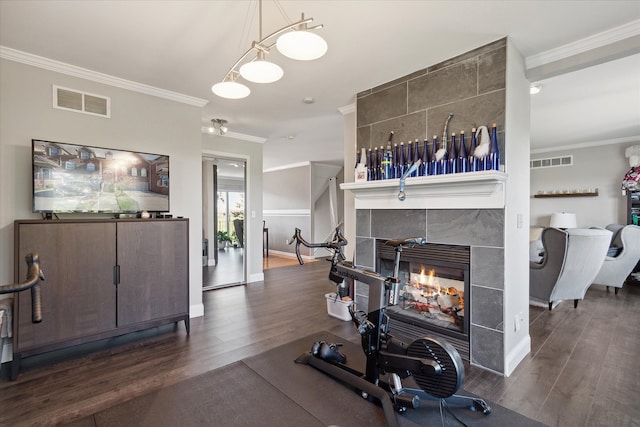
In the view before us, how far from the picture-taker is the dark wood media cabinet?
2338 millimetres

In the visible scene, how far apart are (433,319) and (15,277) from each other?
348 cm

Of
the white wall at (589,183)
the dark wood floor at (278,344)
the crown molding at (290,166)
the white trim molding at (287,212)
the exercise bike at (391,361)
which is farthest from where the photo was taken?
the white trim molding at (287,212)

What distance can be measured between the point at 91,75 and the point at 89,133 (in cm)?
55

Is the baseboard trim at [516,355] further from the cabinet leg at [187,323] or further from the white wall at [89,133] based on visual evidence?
the white wall at [89,133]

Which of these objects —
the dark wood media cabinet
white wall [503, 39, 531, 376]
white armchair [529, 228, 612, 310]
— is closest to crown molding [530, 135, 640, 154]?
white armchair [529, 228, 612, 310]

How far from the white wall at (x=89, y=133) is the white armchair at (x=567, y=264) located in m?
4.27

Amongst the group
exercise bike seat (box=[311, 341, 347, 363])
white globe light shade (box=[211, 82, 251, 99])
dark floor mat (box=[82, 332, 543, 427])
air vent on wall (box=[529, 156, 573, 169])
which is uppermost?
air vent on wall (box=[529, 156, 573, 169])

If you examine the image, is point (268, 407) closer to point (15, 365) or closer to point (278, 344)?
point (278, 344)

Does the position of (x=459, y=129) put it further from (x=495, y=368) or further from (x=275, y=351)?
(x=275, y=351)

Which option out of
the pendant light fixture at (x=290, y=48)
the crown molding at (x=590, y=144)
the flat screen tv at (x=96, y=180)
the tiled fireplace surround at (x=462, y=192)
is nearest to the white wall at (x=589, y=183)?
the crown molding at (x=590, y=144)

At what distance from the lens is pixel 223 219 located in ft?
18.0

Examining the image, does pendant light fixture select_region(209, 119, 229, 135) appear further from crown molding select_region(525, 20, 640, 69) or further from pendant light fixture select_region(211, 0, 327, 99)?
crown molding select_region(525, 20, 640, 69)

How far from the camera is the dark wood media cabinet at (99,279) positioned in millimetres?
2338

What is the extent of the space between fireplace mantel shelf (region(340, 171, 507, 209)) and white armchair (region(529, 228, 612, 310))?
1.98m
